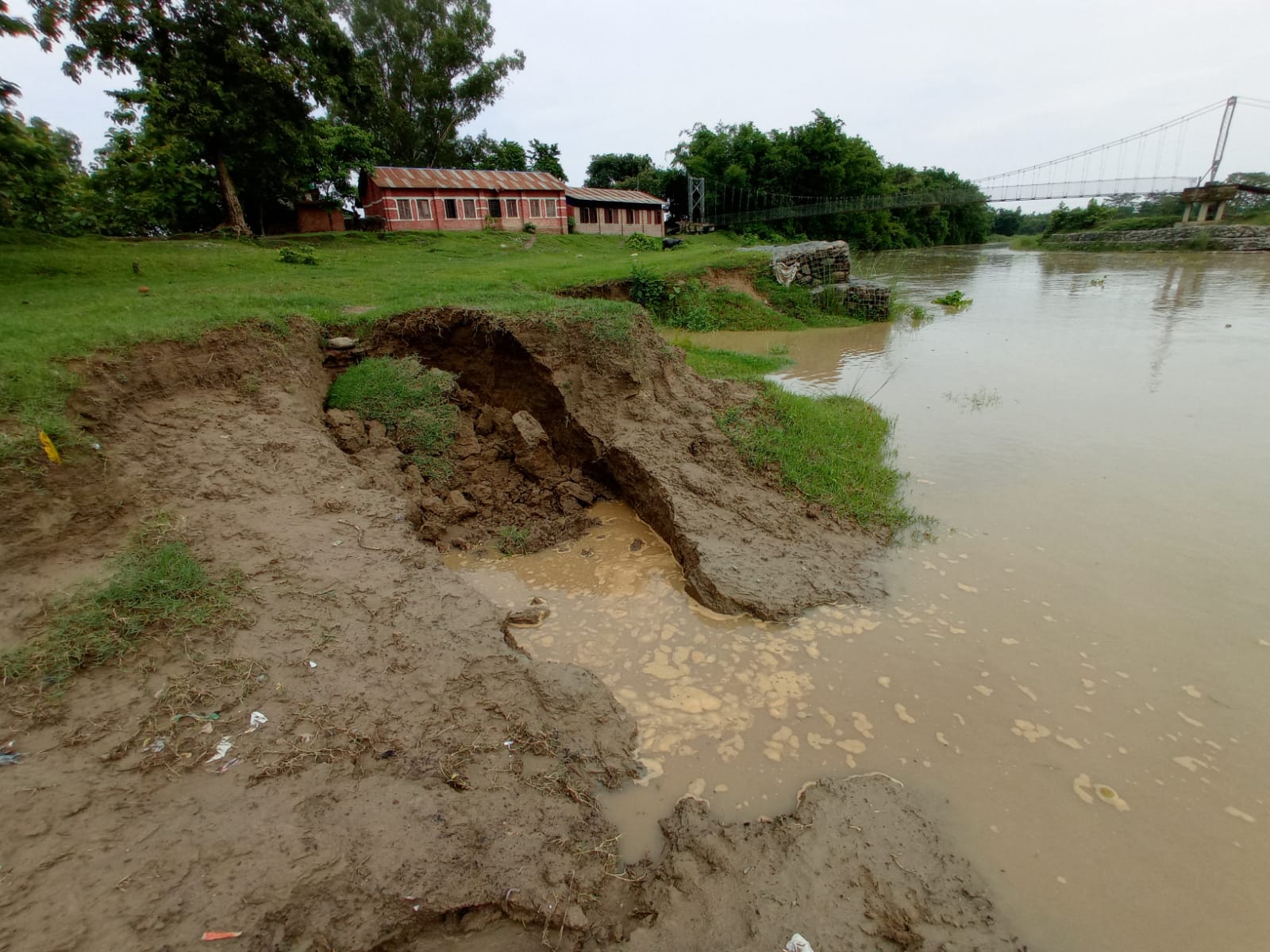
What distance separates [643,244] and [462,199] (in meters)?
8.48

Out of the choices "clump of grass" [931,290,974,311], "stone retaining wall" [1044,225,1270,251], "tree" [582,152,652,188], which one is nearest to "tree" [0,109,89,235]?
"clump of grass" [931,290,974,311]

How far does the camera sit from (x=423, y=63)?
30297 millimetres

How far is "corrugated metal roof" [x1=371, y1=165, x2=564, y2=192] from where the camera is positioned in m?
25.9

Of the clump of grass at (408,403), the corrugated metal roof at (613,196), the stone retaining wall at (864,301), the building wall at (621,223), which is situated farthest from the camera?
the building wall at (621,223)

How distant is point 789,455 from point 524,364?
2958 mm

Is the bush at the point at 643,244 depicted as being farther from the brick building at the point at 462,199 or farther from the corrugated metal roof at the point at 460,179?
the corrugated metal roof at the point at 460,179

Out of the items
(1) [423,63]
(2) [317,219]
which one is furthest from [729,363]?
(1) [423,63]

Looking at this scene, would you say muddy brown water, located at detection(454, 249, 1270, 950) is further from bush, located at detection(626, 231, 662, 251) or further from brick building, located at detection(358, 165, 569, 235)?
brick building, located at detection(358, 165, 569, 235)

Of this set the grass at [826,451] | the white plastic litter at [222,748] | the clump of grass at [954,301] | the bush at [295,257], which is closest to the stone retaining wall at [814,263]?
the clump of grass at [954,301]

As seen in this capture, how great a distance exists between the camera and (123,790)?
2379 millimetres

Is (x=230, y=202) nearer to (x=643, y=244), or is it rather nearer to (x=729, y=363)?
(x=643, y=244)

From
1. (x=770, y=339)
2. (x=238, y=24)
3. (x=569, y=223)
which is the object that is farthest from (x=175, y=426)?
(x=569, y=223)

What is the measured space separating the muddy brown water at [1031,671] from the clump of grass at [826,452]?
0.34 metres

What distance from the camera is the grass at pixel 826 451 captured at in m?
5.70
